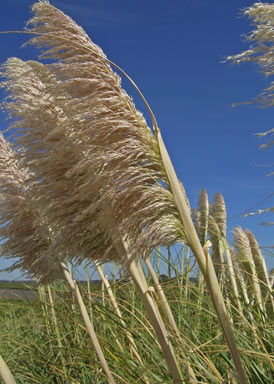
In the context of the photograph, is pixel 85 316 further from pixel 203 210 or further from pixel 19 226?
pixel 203 210

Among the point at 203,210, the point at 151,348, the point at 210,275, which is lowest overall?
the point at 151,348

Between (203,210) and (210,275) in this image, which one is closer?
(210,275)

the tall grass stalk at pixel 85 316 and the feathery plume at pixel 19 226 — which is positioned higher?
the feathery plume at pixel 19 226

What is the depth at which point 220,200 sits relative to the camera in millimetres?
5809

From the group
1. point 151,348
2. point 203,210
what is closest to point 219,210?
point 203,210

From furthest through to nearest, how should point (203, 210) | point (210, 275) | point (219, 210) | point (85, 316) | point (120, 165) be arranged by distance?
point (219, 210) < point (203, 210) < point (85, 316) < point (120, 165) < point (210, 275)

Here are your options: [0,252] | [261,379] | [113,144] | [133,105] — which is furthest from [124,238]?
[261,379]

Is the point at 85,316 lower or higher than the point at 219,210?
lower

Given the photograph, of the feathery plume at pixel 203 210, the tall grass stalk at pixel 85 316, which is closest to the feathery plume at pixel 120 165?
the tall grass stalk at pixel 85 316

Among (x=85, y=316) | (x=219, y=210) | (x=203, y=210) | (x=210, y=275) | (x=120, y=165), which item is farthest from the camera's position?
(x=219, y=210)

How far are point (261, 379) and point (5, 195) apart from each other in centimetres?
212

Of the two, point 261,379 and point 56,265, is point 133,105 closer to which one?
point 56,265

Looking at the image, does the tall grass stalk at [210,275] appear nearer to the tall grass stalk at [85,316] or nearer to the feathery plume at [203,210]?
the tall grass stalk at [85,316]

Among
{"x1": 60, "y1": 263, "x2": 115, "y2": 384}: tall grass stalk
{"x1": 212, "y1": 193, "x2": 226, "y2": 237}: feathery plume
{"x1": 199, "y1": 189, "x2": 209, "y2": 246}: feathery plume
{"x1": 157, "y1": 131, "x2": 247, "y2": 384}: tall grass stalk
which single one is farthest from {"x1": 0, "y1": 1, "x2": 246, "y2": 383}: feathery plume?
{"x1": 212, "y1": 193, "x2": 226, "y2": 237}: feathery plume
